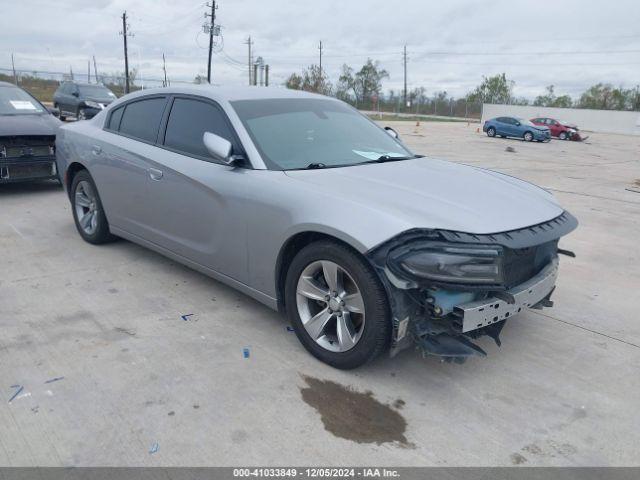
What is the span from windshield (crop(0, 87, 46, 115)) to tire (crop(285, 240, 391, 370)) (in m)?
6.93

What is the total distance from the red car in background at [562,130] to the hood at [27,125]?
3164 cm

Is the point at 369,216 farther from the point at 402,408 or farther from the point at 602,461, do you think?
the point at 602,461

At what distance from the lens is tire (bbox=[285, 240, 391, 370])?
2939 mm

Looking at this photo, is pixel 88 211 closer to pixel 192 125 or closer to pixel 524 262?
pixel 192 125

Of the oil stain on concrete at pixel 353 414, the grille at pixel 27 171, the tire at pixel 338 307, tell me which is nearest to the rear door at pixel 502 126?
the grille at pixel 27 171

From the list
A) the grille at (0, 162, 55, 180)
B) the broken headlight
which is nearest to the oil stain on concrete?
the broken headlight

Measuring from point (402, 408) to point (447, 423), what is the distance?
0.25 meters

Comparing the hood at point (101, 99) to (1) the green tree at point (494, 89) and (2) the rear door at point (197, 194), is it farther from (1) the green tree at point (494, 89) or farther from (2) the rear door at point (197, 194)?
(1) the green tree at point (494, 89)

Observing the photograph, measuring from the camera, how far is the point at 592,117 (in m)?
51.2

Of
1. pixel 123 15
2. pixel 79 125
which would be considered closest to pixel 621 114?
pixel 123 15

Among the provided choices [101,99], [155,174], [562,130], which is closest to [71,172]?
[155,174]

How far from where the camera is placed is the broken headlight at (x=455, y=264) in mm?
2760

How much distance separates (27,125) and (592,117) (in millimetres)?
53643

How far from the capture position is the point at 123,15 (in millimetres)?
55750
